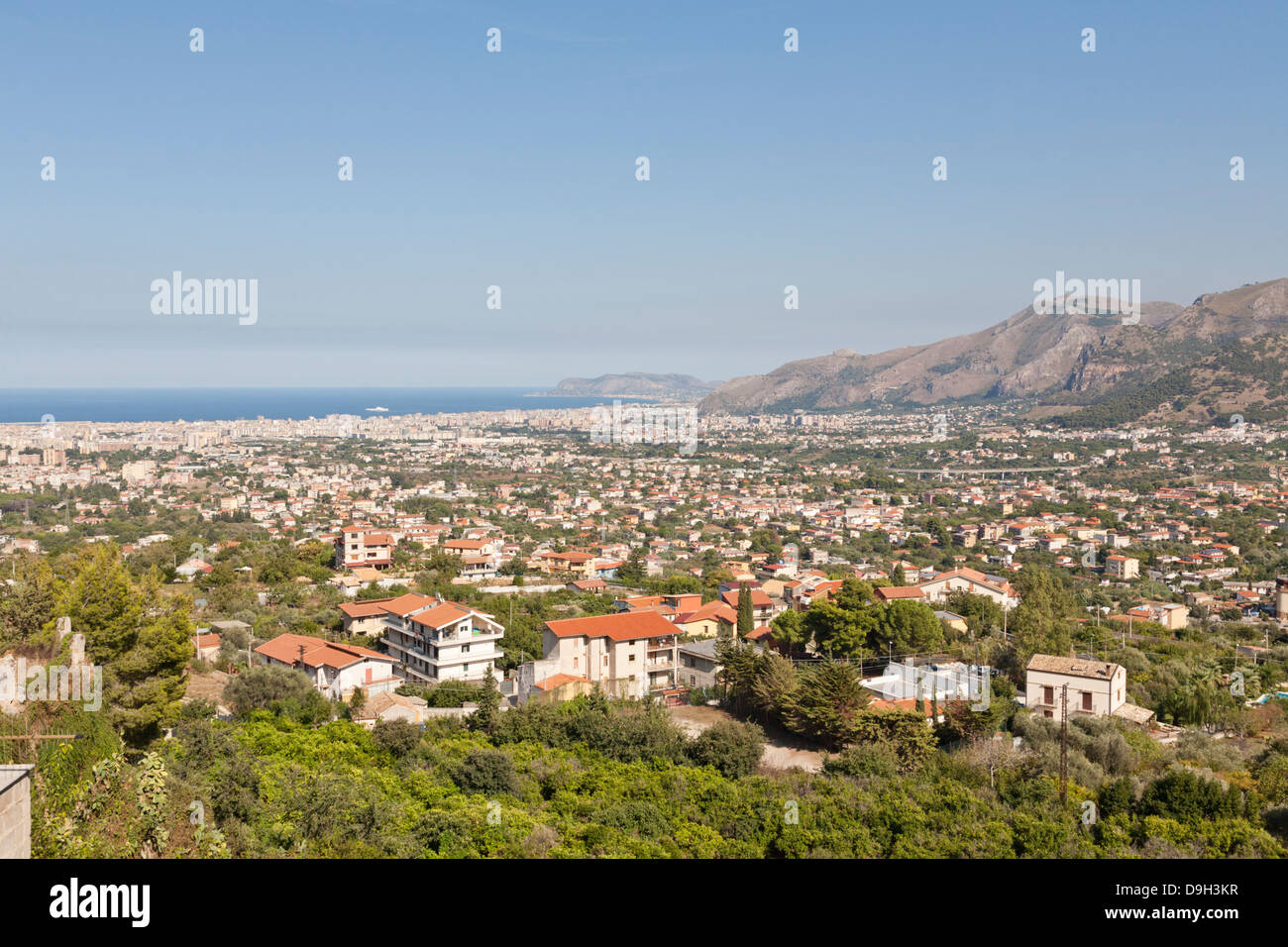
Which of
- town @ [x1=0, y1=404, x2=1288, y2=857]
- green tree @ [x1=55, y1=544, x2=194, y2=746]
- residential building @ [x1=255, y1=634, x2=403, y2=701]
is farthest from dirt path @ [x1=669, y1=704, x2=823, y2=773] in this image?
green tree @ [x1=55, y1=544, x2=194, y2=746]

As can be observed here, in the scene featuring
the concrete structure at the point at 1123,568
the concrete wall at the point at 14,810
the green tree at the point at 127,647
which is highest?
the concrete wall at the point at 14,810

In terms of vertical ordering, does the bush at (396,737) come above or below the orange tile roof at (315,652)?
below

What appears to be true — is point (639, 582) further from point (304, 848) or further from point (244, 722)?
point (304, 848)

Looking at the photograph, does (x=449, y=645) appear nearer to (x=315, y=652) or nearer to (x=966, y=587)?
(x=315, y=652)

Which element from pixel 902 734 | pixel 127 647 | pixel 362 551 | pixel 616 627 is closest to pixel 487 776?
pixel 127 647

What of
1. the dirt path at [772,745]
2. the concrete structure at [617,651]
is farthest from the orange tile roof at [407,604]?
the dirt path at [772,745]

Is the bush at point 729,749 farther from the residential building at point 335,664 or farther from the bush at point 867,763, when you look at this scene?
the residential building at point 335,664
